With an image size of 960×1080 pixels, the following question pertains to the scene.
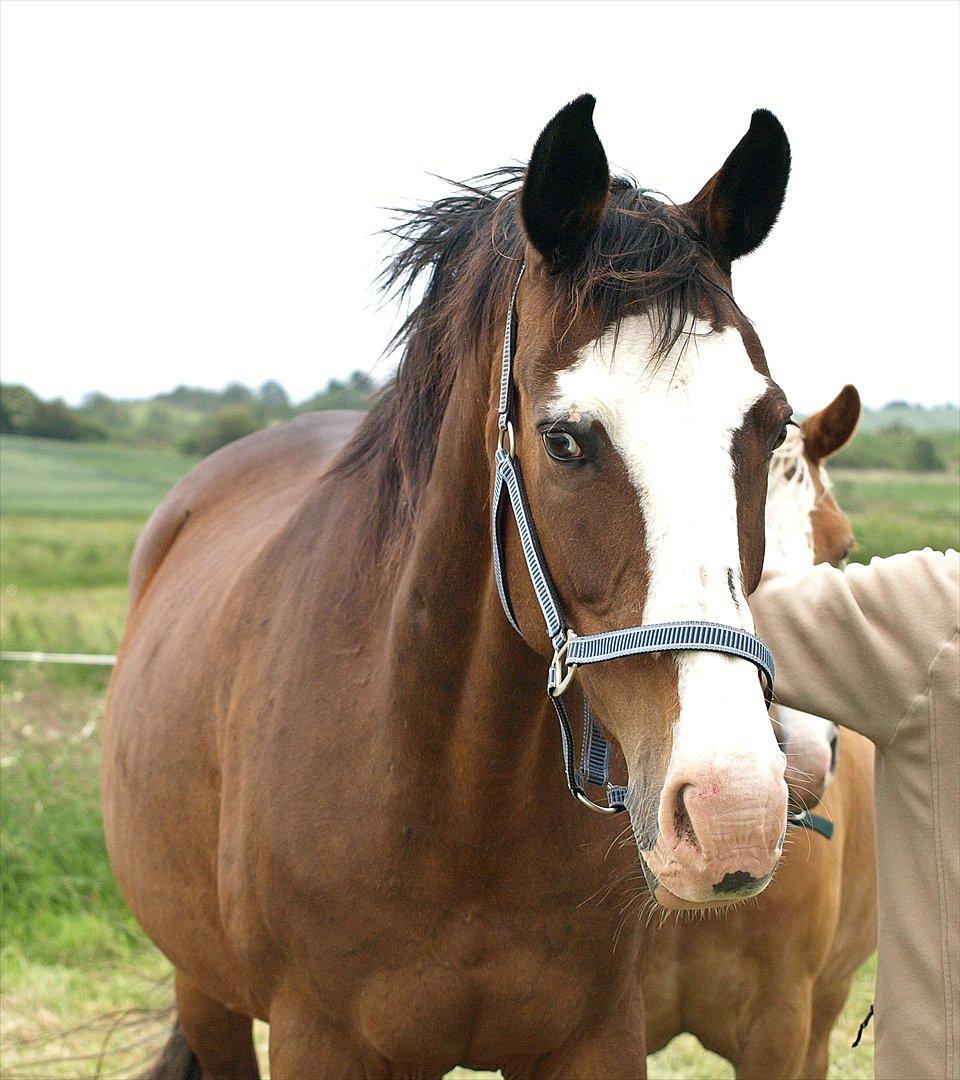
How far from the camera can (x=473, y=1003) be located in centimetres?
201

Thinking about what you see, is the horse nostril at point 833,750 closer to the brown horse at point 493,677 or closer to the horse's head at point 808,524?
the horse's head at point 808,524

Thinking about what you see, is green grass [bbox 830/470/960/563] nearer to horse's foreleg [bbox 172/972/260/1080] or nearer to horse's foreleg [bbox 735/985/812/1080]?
horse's foreleg [bbox 735/985/812/1080]

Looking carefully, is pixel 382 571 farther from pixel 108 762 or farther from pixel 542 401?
pixel 108 762

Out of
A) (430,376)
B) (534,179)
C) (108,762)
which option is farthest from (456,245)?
(108,762)

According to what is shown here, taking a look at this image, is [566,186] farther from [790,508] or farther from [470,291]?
[790,508]

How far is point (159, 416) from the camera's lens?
31.1ft

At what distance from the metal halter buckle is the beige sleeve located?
477 millimetres

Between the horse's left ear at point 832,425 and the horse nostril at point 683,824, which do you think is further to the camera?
the horse's left ear at point 832,425

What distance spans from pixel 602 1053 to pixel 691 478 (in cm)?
121

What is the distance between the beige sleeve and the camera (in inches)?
72.0

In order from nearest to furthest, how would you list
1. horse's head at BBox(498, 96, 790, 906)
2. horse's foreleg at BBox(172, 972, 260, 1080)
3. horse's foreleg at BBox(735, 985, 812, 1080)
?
horse's head at BBox(498, 96, 790, 906) → horse's foreleg at BBox(735, 985, 812, 1080) → horse's foreleg at BBox(172, 972, 260, 1080)

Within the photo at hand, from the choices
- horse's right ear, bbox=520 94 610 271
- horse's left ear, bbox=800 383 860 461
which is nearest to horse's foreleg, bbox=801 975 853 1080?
horse's left ear, bbox=800 383 860 461

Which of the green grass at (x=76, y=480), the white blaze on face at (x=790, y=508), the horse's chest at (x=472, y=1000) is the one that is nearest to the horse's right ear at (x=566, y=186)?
the white blaze on face at (x=790, y=508)

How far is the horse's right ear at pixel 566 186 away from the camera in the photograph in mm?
1631
